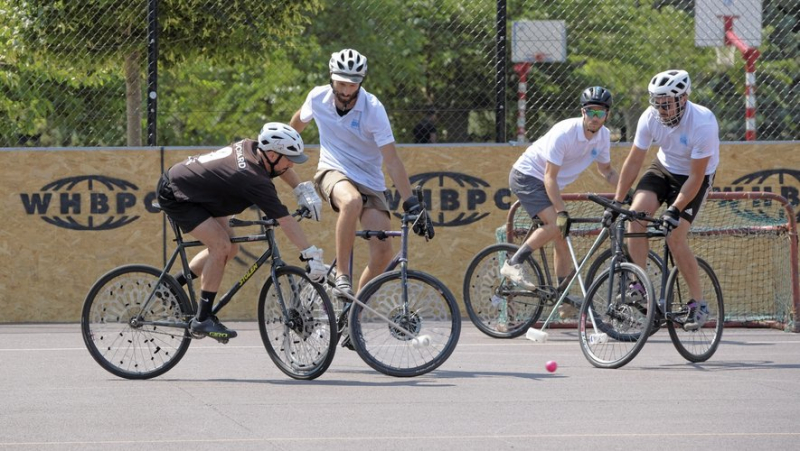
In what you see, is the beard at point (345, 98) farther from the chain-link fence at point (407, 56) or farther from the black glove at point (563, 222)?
the chain-link fence at point (407, 56)

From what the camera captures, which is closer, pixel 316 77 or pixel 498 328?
pixel 498 328

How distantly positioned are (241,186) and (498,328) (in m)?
3.32

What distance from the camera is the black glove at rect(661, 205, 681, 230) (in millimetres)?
8547

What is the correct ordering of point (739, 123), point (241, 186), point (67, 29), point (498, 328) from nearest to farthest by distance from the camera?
point (241, 186), point (498, 328), point (67, 29), point (739, 123)

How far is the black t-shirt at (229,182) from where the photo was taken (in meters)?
7.70

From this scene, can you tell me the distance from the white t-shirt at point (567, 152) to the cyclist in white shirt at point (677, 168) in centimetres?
66

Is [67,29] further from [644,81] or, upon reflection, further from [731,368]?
[644,81]

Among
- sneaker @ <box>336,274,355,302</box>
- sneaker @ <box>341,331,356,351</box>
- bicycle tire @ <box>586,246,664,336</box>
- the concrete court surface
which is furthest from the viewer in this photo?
bicycle tire @ <box>586,246,664,336</box>

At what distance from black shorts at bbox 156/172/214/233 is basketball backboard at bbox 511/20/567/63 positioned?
5.16 m

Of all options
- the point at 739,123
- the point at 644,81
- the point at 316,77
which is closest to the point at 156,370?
the point at 739,123

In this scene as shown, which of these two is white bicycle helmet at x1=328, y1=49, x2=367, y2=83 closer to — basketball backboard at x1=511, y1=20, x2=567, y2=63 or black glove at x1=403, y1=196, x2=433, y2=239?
black glove at x1=403, y1=196, x2=433, y2=239

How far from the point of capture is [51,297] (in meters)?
11.6

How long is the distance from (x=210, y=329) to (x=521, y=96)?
613 cm

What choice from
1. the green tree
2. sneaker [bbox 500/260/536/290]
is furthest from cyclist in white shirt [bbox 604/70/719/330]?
the green tree
